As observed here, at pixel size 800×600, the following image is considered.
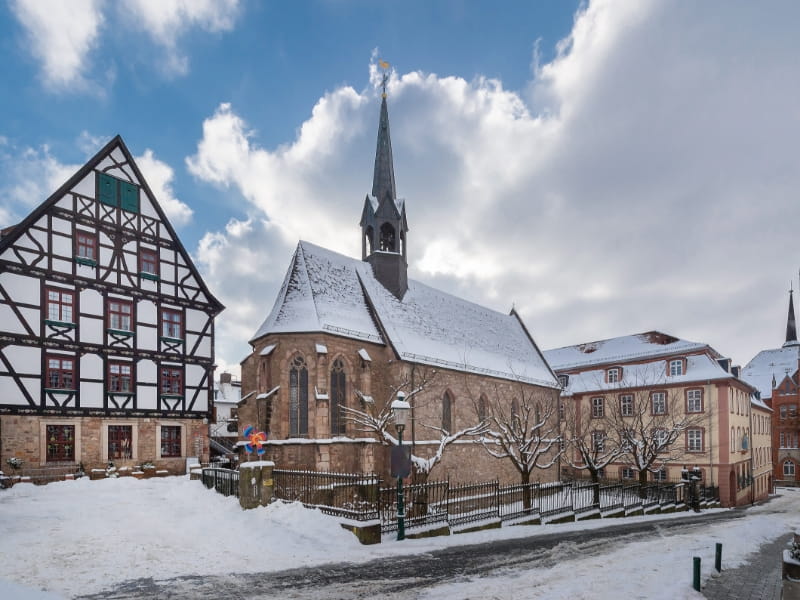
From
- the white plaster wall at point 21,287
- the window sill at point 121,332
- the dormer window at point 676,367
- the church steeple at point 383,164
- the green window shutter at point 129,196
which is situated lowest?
the dormer window at point 676,367

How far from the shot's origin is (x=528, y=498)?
67.7 ft

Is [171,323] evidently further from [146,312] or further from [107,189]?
[107,189]

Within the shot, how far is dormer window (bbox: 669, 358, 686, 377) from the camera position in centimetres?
4088

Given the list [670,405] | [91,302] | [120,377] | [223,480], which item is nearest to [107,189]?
[91,302]

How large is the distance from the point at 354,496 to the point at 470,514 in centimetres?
484

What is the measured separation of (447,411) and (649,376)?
66.5 ft

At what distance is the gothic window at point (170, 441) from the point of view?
27219 mm

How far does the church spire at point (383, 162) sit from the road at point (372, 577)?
72.9 feet

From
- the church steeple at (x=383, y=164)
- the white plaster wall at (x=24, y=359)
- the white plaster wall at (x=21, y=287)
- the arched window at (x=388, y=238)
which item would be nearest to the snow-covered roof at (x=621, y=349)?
the arched window at (x=388, y=238)

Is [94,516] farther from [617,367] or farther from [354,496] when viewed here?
[617,367]

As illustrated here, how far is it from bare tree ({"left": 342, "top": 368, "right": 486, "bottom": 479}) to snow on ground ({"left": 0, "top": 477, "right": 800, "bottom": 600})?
6.16 meters

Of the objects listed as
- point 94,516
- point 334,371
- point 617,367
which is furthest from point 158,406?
point 617,367

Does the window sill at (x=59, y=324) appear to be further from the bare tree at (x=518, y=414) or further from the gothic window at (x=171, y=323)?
the bare tree at (x=518, y=414)

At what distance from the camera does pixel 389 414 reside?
2350cm
